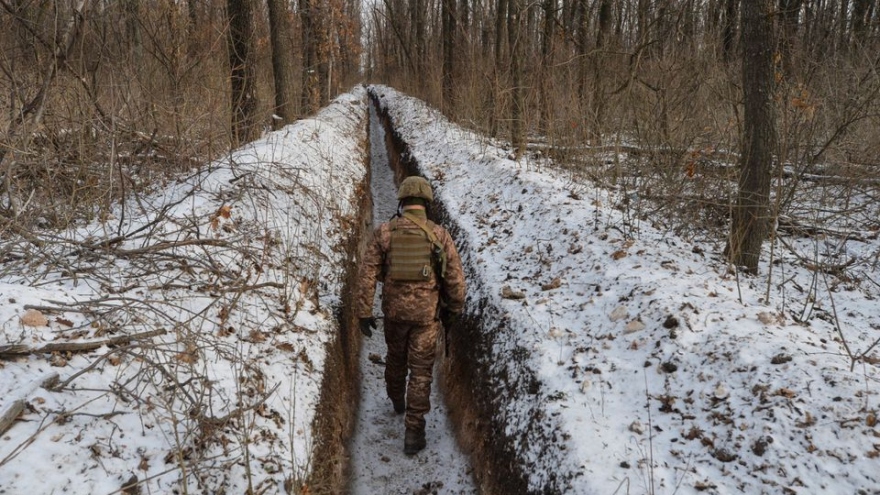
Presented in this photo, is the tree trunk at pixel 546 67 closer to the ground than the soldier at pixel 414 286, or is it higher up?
higher up

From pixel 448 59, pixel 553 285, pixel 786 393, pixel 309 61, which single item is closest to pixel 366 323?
pixel 553 285

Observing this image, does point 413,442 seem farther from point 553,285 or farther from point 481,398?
point 553,285

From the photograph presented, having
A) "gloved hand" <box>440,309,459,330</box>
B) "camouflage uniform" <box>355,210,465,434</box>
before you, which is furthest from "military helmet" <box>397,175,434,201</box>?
"gloved hand" <box>440,309,459,330</box>

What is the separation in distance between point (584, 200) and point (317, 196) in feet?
10.6

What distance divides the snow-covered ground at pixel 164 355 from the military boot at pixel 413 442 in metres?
0.95

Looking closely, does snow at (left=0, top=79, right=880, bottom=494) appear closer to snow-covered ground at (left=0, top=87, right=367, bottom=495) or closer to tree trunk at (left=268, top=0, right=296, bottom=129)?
snow-covered ground at (left=0, top=87, right=367, bottom=495)

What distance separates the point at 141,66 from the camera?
5.93 m

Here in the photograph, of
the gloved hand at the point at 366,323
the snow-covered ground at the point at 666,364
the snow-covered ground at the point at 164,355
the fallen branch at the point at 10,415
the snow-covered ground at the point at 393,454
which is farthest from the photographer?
the gloved hand at the point at 366,323

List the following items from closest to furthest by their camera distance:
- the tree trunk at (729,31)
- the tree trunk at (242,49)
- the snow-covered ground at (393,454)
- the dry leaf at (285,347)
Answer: the dry leaf at (285,347) < the snow-covered ground at (393,454) < the tree trunk at (729,31) < the tree trunk at (242,49)

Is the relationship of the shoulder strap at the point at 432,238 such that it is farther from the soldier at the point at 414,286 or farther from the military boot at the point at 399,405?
the military boot at the point at 399,405

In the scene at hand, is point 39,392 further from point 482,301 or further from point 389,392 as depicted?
point 482,301

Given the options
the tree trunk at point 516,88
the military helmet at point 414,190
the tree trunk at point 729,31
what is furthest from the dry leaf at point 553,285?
the tree trunk at point 516,88

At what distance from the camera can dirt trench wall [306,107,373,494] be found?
10.8ft

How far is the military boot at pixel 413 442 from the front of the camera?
4090 mm
